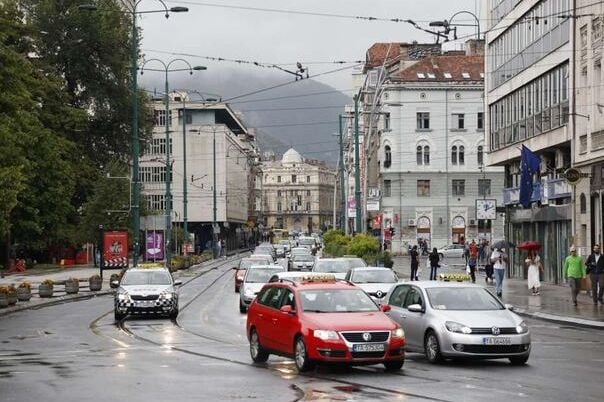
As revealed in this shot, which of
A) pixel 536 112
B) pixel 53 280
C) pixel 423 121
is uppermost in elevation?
pixel 423 121

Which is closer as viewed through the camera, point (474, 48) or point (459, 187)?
point (459, 187)

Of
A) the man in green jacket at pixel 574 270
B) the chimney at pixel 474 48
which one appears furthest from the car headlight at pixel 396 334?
the chimney at pixel 474 48

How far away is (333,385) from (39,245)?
56.8 meters

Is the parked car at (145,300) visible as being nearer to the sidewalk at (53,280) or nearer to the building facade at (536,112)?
the sidewalk at (53,280)

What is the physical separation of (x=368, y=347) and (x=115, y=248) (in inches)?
1671

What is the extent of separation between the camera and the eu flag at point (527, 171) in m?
47.0

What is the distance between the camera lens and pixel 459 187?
332 feet

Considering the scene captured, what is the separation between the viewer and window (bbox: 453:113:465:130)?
100 metres

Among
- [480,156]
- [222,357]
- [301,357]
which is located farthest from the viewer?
[480,156]

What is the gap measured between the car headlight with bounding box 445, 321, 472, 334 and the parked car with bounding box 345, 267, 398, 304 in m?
14.1

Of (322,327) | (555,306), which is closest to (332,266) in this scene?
(555,306)

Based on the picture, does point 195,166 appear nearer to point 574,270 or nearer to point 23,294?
point 23,294

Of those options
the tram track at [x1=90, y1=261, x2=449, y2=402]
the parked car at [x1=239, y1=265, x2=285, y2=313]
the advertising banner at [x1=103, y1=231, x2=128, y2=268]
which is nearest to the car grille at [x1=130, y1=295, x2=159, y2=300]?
the tram track at [x1=90, y1=261, x2=449, y2=402]

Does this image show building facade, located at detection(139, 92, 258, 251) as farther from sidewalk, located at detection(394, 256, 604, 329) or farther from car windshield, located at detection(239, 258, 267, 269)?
sidewalk, located at detection(394, 256, 604, 329)
